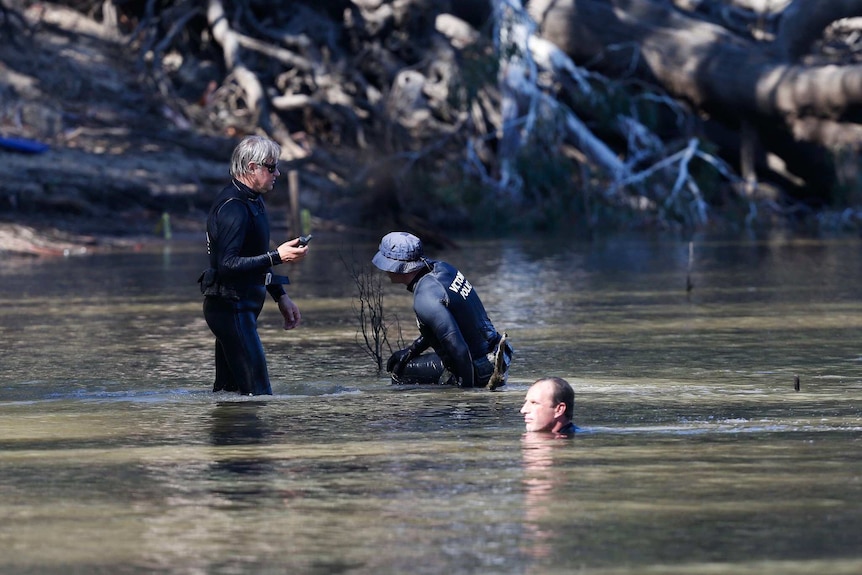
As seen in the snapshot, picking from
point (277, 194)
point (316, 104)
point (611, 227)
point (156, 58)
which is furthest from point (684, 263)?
point (156, 58)

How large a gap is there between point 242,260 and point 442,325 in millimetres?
1353

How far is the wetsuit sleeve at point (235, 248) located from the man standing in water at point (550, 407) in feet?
6.99

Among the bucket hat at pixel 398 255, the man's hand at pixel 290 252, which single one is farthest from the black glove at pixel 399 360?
the man's hand at pixel 290 252

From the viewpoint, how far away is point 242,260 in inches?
414

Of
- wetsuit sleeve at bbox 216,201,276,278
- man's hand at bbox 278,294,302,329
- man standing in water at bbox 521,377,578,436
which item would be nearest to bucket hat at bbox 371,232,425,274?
man's hand at bbox 278,294,302,329

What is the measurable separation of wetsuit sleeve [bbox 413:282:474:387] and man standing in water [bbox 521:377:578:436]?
6.26ft

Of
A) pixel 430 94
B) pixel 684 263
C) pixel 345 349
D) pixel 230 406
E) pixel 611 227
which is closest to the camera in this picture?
pixel 230 406

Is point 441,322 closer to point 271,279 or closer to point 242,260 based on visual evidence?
point 271,279

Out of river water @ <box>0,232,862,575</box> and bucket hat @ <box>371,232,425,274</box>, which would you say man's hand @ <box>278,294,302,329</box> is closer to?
river water @ <box>0,232,862,575</box>

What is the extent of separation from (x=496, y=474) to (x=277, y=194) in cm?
2872

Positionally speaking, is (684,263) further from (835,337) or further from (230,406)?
(230,406)

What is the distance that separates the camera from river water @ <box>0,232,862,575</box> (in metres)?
6.39

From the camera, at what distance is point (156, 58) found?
4028cm

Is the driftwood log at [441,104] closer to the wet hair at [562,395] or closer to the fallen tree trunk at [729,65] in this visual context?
the fallen tree trunk at [729,65]
